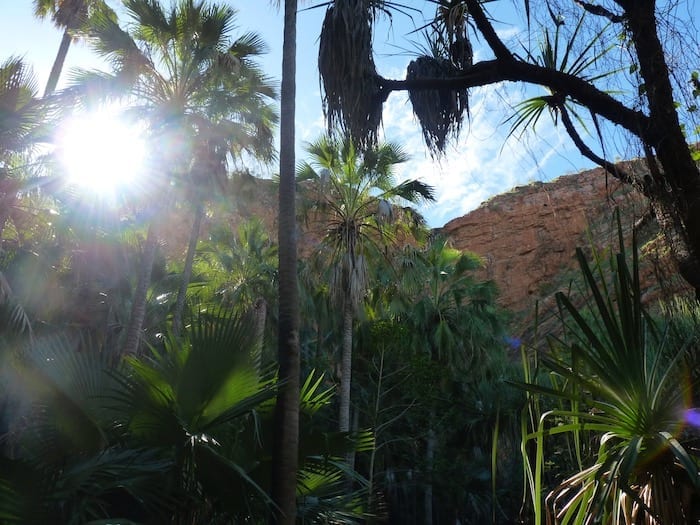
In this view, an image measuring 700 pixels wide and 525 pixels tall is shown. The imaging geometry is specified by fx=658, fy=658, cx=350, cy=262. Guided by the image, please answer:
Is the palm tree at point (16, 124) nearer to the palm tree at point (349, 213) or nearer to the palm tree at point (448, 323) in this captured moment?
the palm tree at point (349, 213)

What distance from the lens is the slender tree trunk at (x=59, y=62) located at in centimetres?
1720

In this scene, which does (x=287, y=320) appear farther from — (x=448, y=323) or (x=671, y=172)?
(x=448, y=323)

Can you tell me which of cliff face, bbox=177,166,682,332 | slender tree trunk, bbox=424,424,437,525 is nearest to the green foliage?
slender tree trunk, bbox=424,424,437,525

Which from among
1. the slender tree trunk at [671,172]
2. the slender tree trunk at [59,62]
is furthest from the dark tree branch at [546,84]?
the slender tree trunk at [59,62]

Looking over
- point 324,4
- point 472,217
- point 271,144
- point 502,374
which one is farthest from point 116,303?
point 472,217

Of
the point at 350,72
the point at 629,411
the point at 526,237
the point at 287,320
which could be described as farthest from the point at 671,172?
the point at 526,237

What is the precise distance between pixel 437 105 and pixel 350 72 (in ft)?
2.03

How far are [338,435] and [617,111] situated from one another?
358 centimetres

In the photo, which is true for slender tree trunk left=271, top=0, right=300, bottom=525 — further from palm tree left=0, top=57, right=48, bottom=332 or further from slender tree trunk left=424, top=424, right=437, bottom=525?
slender tree trunk left=424, top=424, right=437, bottom=525

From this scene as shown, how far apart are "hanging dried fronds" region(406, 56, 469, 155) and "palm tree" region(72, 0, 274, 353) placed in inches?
395

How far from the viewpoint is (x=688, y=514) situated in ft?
9.27

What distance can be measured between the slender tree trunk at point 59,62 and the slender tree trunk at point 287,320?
40.6ft

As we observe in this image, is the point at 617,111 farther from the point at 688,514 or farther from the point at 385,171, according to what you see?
the point at 385,171

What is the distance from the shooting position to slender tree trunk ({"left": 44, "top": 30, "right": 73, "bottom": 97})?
17.2m
